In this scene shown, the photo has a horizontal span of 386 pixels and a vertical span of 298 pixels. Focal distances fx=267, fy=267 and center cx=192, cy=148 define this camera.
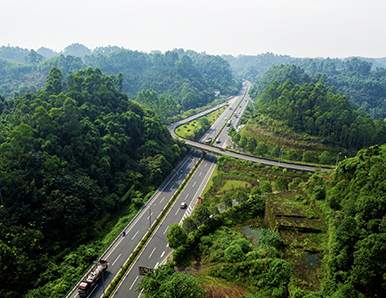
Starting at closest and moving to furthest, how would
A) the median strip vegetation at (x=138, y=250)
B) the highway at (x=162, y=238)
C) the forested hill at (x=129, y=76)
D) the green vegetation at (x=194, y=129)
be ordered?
the median strip vegetation at (x=138, y=250) < the highway at (x=162, y=238) < the green vegetation at (x=194, y=129) < the forested hill at (x=129, y=76)

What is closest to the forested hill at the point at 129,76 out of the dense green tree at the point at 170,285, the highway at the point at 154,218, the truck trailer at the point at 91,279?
the highway at the point at 154,218

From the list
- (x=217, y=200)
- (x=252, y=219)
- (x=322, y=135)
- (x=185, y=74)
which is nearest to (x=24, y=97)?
(x=217, y=200)

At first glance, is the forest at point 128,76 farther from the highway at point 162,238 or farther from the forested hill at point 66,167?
the highway at point 162,238

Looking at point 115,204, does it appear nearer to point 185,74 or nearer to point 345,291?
point 345,291

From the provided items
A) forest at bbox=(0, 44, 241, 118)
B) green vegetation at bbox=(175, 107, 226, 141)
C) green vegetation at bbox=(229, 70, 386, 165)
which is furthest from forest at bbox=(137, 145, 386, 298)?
forest at bbox=(0, 44, 241, 118)

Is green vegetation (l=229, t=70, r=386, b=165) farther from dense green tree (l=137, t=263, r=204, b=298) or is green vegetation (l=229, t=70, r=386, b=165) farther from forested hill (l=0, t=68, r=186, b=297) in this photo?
dense green tree (l=137, t=263, r=204, b=298)
